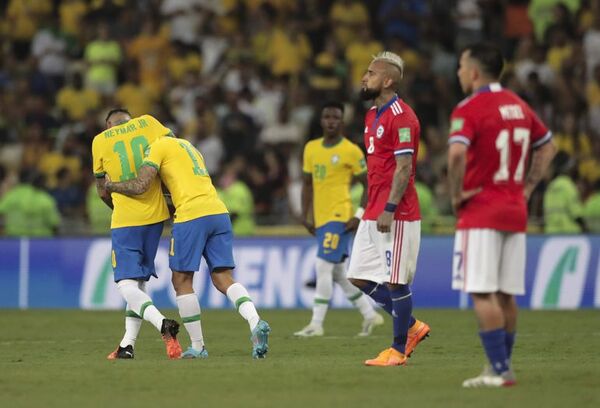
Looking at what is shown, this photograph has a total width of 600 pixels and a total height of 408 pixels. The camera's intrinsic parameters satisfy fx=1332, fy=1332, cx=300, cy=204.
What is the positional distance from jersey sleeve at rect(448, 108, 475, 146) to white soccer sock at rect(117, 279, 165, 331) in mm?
4336

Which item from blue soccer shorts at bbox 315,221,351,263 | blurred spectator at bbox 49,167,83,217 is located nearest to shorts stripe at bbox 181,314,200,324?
blue soccer shorts at bbox 315,221,351,263

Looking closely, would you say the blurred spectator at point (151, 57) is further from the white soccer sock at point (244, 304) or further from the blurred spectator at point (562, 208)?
the white soccer sock at point (244, 304)

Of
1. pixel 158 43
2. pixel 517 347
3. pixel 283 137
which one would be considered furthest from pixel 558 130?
pixel 517 347

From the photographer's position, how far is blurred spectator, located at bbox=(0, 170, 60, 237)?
24031 mm

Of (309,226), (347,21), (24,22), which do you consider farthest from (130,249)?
(24,22)

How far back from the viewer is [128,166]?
43.1 feet

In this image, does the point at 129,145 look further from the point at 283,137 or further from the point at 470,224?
the point at 283,137

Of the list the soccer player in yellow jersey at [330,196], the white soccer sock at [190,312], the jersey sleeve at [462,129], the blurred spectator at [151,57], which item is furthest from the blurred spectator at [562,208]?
the jersey sleeve at [462,129]

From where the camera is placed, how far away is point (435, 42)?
27094 mm

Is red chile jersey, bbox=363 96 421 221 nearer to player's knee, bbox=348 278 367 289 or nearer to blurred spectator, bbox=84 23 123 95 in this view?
player's knee, bbox=348 278 367 289

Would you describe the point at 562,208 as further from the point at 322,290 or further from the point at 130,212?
the point at 130,212

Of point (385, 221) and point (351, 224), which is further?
point (351, 224)

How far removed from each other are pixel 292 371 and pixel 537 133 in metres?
2.96

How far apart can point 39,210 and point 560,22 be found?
10.6m
